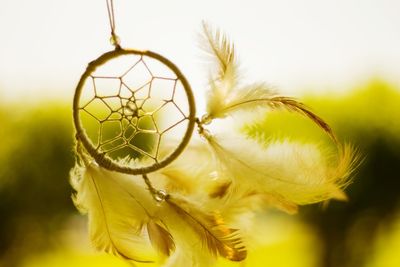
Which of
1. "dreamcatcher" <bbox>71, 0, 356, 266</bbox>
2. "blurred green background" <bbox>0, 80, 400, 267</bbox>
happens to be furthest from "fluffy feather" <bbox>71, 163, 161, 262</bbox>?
"blurred green background" <bbox>0, 80, 400, 267</bbox>

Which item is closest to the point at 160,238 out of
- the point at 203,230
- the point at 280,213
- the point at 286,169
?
the point at 203,230

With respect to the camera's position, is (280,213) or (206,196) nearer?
(206,196)

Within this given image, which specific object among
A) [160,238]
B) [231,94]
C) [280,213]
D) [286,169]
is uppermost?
[231,94]

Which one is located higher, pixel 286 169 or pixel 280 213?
pixel 286 169

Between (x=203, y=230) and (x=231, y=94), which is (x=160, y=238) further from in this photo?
(x=231, y=94)

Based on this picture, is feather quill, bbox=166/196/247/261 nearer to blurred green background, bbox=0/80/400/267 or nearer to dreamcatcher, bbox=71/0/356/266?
dreamcatcher, bbox=71/0/356/266

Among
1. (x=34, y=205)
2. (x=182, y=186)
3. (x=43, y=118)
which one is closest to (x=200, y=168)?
(x=182, y=186)

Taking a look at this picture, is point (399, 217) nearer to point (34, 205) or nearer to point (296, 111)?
point (34, 205)

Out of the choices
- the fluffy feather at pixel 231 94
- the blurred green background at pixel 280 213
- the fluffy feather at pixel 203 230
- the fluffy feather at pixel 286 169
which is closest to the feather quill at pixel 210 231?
the fluffy feather at pixel 203 230
